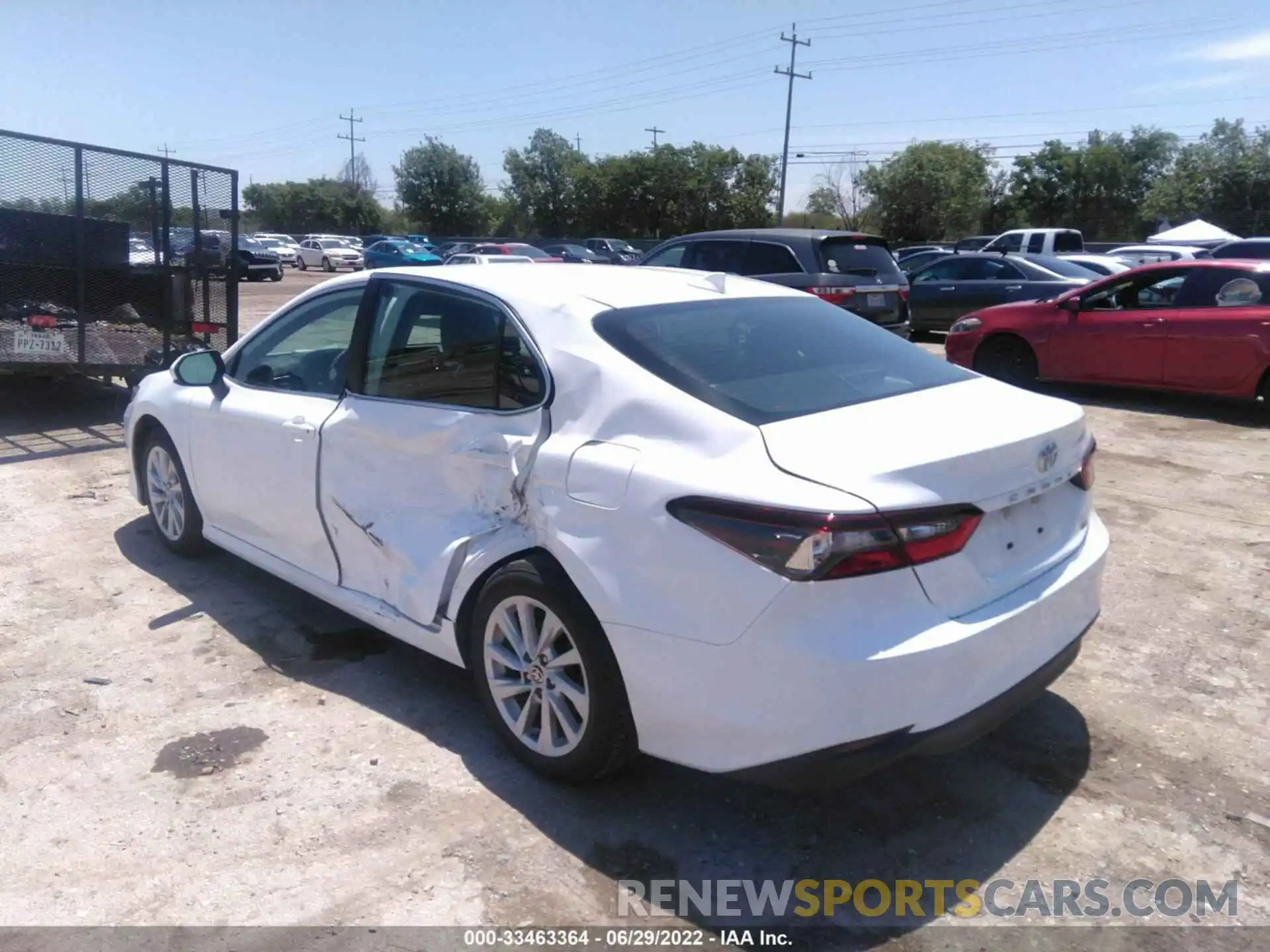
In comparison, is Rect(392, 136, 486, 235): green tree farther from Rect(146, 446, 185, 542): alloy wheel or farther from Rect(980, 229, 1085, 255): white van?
Rect(146, 446, 185, 542): alloy wheel

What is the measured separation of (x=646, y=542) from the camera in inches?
111

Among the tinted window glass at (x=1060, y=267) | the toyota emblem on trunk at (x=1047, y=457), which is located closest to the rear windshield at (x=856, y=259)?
the tinted window glass at (x=1060, y=267)

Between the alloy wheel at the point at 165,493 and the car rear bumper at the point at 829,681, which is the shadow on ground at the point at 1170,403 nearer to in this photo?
the car rear bumper at the point at 829,681

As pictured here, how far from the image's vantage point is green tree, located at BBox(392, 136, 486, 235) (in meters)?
73.0

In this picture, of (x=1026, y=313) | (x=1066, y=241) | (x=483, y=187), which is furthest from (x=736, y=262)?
Result: (x=483, y=187)

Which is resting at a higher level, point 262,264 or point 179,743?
point 262,264

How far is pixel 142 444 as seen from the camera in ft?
18.3

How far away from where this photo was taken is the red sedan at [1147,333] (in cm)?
923

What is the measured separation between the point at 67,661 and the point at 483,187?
73.8 meters

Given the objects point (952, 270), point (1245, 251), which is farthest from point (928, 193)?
point (952, 270)

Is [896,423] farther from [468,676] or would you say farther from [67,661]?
[67,661]

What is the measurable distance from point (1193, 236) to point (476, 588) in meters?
32.0

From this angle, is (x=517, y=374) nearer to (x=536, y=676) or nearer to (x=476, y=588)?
(x=476, y=588)

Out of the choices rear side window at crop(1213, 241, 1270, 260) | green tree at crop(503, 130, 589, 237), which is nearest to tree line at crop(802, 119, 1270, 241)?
green tree at crop(503, 130, 589, 237)
